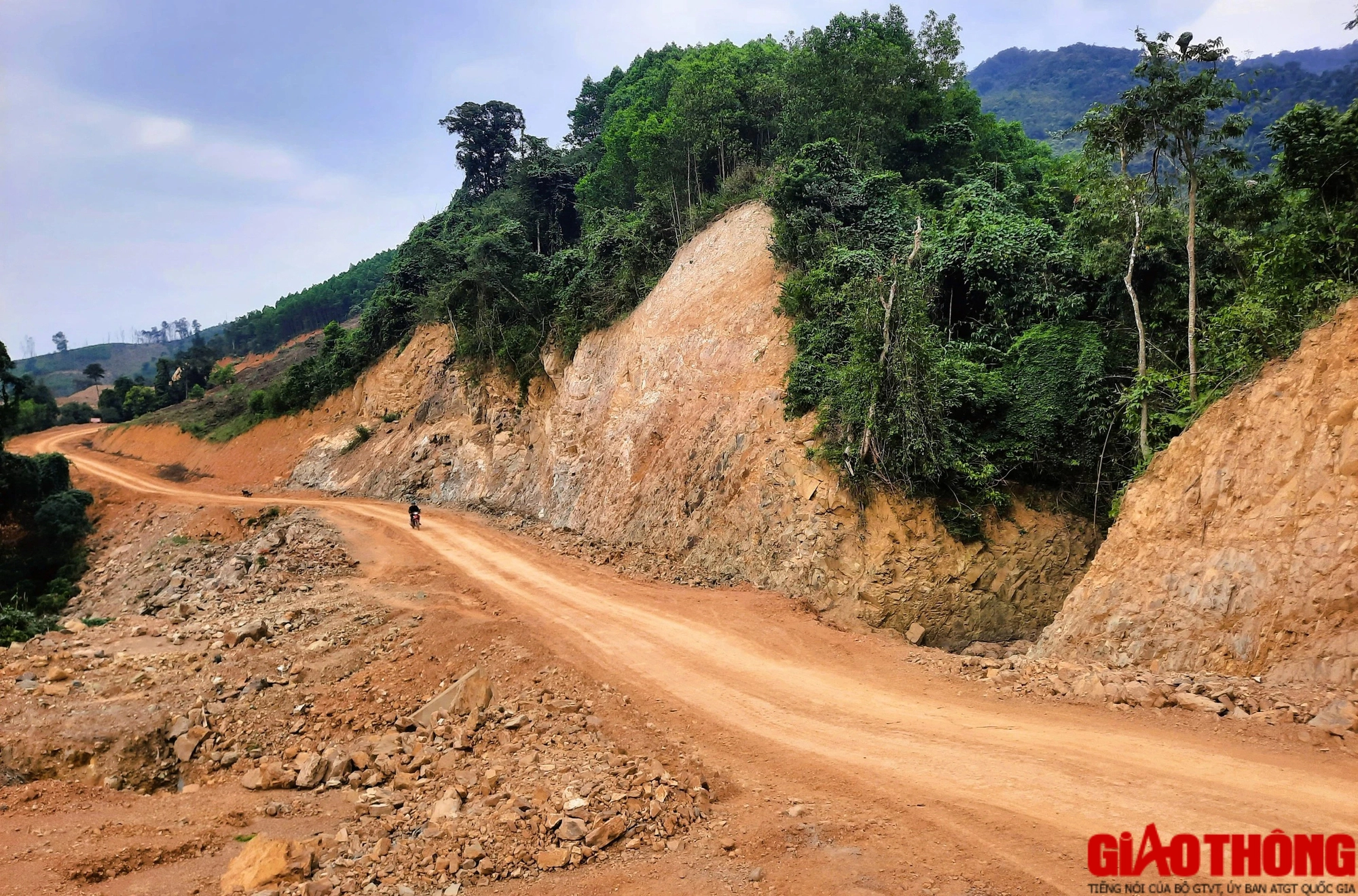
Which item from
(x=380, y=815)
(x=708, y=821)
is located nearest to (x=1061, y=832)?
(x=708, y=821)

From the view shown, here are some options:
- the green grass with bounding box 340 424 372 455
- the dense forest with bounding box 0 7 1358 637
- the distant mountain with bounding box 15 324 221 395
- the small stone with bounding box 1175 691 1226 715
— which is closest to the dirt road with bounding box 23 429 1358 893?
the small stone with bounding box 1175 691 1226 715

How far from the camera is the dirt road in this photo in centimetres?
539

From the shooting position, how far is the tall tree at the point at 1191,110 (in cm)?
1120

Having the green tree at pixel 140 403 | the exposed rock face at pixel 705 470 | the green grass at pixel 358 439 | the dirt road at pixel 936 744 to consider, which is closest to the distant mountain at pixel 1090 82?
the exposed rock face at pixel 705 470

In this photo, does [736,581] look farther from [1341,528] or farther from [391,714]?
[1341,528]

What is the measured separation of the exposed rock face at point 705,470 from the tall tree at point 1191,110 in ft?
17.3

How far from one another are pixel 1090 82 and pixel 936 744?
205217mm

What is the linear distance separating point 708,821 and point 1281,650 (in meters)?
7.13

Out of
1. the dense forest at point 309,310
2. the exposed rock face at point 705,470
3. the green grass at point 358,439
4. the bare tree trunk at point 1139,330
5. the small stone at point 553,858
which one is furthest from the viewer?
the dense forest at point 309,310

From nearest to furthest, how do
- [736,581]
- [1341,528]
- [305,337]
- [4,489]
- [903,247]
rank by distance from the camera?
[1341,528] < [736,581] < [903,247] < [4,489] < [305,337]

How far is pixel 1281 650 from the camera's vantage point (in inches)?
302

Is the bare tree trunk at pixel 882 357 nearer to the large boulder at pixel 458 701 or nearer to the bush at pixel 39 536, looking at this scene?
the large boulder at pixel 458 701

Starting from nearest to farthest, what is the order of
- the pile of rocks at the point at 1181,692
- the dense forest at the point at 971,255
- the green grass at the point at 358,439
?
the pile of rocks at the point at 1181,692
the dense forest at the point at 971,255
the green grass at the point at 358,439

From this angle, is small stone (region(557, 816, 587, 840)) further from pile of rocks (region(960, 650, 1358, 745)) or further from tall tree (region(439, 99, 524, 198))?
tall tree (region(439, 99, 524, 198))
